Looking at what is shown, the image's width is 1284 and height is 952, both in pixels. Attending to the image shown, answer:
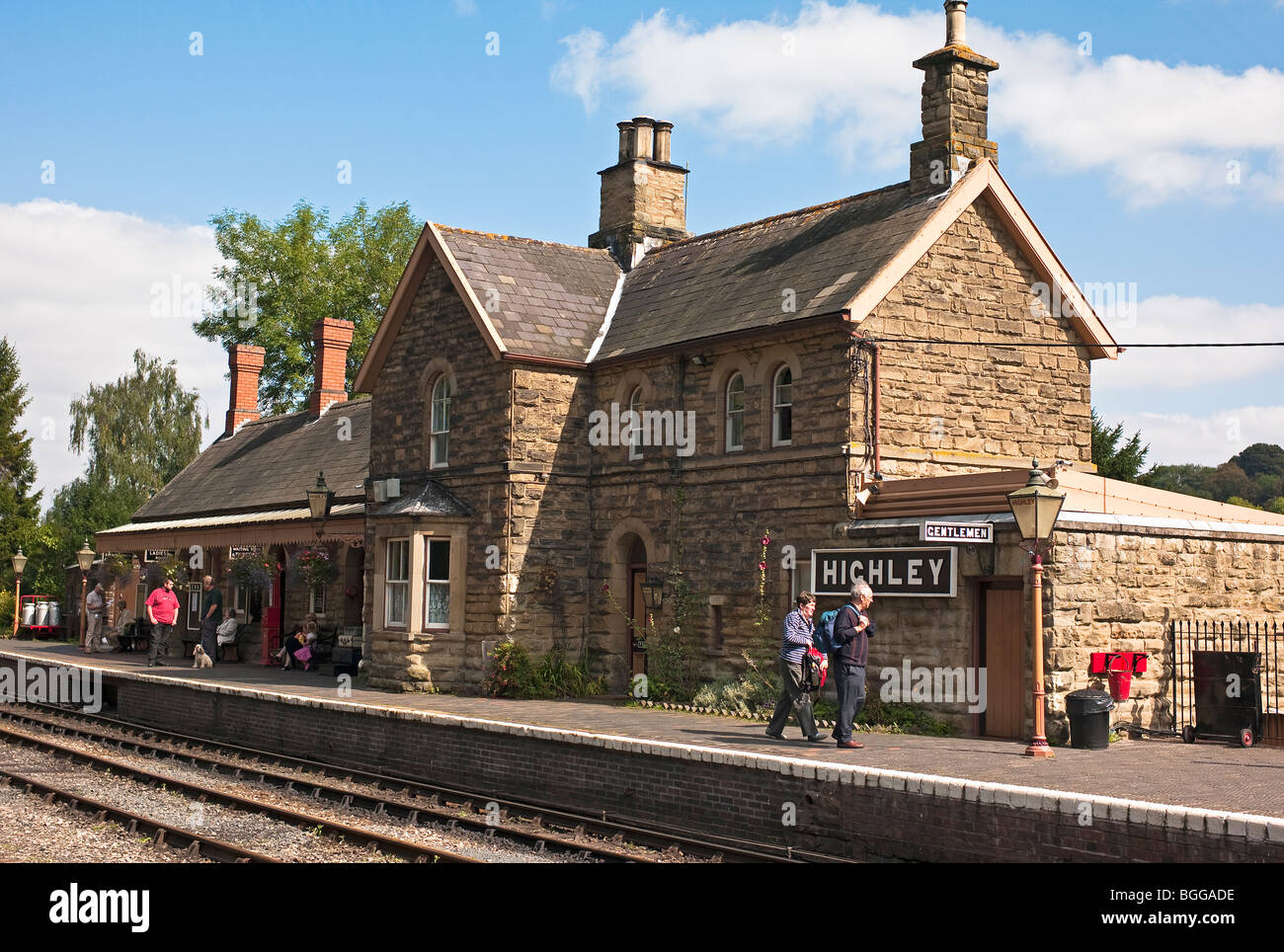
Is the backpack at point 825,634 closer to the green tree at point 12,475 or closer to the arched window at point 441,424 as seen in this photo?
the arched window at point 441,424

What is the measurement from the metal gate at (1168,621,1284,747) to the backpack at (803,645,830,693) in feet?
14.3

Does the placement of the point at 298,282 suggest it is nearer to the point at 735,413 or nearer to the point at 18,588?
the point at 18,588

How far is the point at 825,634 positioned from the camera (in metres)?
14.4

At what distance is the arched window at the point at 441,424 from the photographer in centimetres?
2300

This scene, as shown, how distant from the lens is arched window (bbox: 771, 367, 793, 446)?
18.8 m

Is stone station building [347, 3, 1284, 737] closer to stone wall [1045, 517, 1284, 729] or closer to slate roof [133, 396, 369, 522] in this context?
stone wall [1045, 517, 1284, 729]

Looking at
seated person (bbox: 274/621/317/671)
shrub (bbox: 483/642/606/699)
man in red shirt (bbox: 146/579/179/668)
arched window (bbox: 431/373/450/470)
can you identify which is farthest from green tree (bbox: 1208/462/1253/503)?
man in red shirt (bbox: 146/579/179/668)

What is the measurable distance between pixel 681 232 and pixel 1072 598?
13.1 meters

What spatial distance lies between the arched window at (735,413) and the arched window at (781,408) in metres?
0.69

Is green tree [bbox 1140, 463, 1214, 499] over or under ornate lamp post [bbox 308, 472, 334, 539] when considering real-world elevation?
over

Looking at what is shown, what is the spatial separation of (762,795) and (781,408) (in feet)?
25.5
